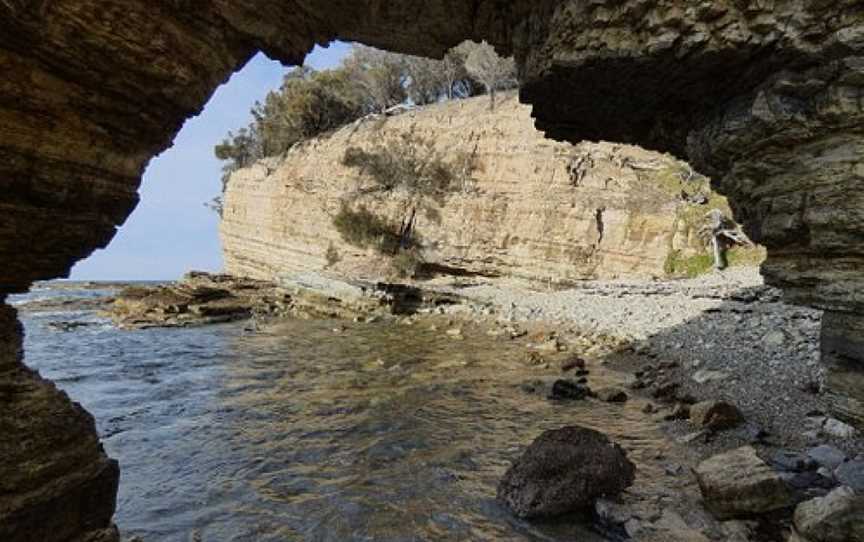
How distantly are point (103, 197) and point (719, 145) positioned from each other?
25.2 feet

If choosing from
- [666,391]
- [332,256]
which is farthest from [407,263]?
[666,391]

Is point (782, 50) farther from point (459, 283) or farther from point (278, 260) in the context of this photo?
point (278, 260)

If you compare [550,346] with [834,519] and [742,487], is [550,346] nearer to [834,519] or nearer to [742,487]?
[742,487]

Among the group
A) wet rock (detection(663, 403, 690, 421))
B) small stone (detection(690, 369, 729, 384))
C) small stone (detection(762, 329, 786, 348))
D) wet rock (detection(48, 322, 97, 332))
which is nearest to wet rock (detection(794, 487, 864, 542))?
wet rock (detection(663, 403, 690, 421))

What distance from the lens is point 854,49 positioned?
17.7 feet

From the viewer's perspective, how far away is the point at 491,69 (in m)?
42.4

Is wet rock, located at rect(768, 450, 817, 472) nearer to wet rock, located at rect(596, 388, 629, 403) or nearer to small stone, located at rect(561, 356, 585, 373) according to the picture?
wet rock, located at rect(596, 388, 629, 403)

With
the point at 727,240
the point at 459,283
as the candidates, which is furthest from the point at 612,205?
the point at 459,283

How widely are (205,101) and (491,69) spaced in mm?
39369

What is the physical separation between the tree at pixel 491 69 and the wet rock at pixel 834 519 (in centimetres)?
3828

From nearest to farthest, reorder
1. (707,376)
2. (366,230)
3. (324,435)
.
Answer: (324,435) < (707,376) < (366,230)

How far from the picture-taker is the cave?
15.1 feet

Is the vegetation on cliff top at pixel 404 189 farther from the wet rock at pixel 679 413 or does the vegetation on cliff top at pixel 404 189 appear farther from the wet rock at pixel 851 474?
the wet rock at pixel 851 474

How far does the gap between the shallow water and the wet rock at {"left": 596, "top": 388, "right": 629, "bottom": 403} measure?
23 centimetres
